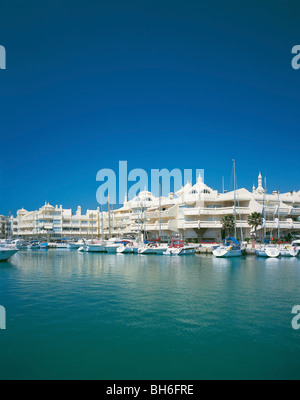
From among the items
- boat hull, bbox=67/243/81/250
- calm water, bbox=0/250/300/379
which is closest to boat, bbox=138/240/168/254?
boat hull, bbox=67/243/81/250

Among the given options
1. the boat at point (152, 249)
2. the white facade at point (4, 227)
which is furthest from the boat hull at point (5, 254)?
the white facade at point (4, 227)

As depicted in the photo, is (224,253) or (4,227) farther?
(4,227)

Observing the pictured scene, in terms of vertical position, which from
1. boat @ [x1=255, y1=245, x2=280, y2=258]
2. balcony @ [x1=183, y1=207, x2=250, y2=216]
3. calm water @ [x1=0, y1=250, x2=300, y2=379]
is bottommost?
boat @ [x1=255, y1=245, x2=280, y2=258]

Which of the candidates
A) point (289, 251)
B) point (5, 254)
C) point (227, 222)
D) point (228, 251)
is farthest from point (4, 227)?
point (289, 251)

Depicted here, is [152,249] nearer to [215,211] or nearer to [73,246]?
[215,211]

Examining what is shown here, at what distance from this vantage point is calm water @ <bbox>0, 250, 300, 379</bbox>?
32.6 feet

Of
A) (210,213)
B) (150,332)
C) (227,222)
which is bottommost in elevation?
(150,332)

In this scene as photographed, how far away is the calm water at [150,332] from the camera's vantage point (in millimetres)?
9938

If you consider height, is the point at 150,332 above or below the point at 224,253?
above

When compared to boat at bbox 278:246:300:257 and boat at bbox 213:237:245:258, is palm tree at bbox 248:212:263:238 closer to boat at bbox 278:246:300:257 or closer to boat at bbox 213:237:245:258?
boat at bbox 278:246:300:257

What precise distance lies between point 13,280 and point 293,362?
23126mm

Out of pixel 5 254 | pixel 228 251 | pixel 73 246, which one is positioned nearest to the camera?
pixel 5 254

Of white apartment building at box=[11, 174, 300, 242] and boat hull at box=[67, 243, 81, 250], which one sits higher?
white apartment building at box=[11, 174, 300, 242]

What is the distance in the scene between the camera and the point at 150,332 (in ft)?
43.0
